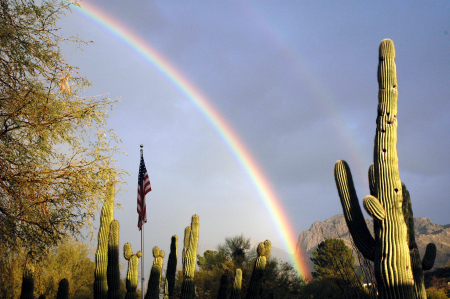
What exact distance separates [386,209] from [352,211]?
2.63 feet

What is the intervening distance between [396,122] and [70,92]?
21.4ft

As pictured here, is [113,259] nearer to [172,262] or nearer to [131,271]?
[131,271]

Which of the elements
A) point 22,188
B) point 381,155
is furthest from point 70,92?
point 381,155

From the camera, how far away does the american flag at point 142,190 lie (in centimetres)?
1566

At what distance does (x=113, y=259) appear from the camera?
31.9 feet

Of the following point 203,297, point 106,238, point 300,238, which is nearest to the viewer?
point 106,238

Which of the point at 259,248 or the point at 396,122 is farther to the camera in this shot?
the point at 259,248

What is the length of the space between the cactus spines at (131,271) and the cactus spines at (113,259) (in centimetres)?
34

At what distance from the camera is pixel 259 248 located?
1078cm

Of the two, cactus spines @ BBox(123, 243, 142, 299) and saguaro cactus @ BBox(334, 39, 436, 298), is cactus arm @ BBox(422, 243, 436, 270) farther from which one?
cactus spines @ BBox(123, 243, 142, 299)

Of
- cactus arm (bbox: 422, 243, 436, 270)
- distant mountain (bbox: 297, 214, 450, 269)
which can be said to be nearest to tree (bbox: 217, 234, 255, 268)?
distant mountain (bbox: 297, 214, 450, 269)

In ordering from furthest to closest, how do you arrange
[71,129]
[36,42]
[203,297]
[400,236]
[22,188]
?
[203,297], [71,129], [36,42], [22,188], [400,236]

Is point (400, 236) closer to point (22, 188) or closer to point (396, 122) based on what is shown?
point (396, 122)

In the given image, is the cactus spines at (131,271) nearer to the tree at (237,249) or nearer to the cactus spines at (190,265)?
the cactus spines at (190,265)
